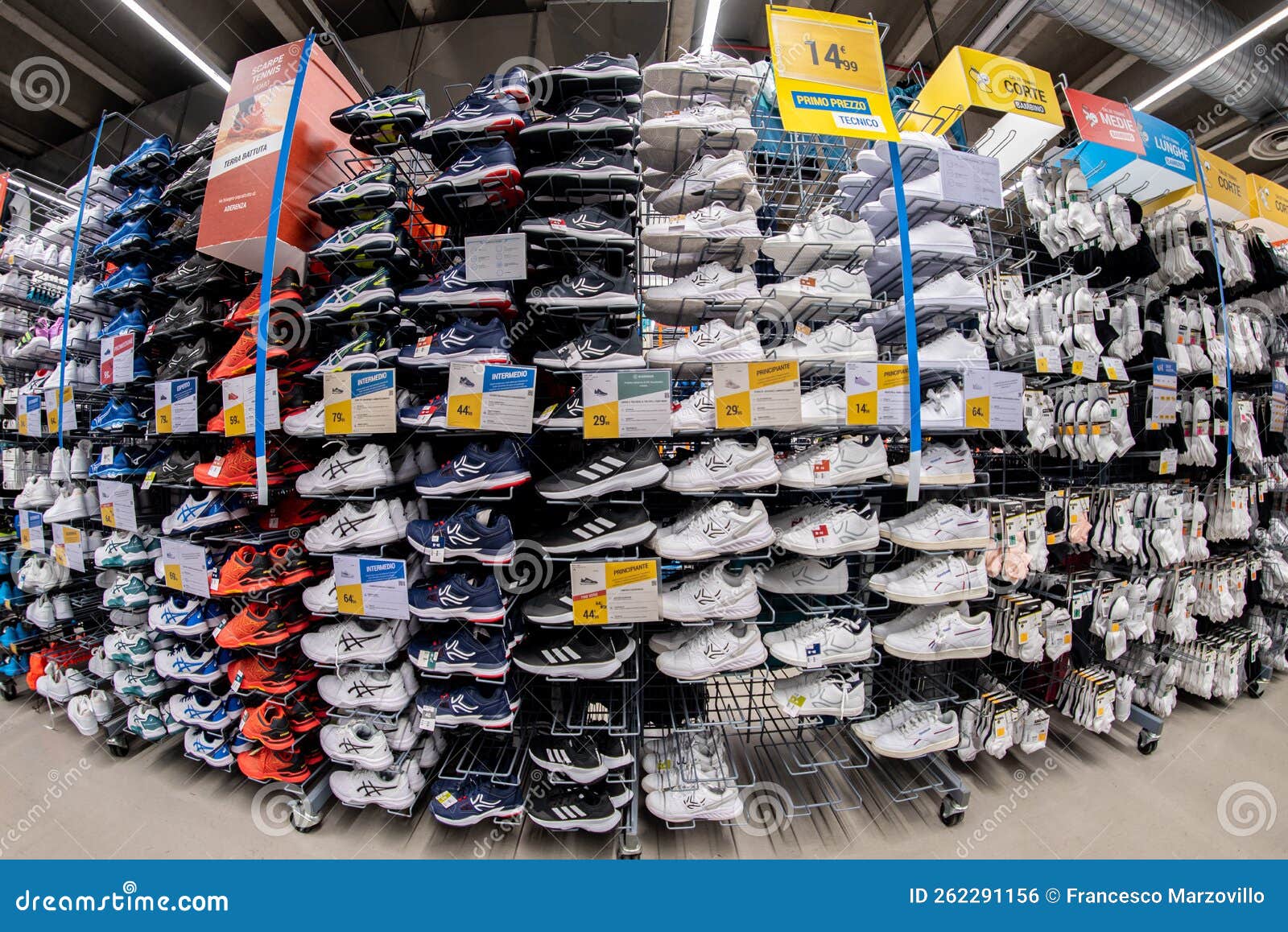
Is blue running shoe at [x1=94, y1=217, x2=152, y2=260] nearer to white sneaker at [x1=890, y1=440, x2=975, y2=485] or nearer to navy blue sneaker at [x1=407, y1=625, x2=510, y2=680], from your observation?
navy blue sneaker at [x1=407, y1=625, x2=510, y2=680]

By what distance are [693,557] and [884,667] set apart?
1.33 metres

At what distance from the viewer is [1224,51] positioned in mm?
4082

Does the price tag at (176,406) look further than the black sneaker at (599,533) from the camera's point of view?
Yes

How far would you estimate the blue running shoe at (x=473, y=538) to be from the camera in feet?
5.50

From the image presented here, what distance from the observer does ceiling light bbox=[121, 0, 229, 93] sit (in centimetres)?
374

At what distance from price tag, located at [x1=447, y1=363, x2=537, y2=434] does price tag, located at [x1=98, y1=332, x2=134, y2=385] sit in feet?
6.22

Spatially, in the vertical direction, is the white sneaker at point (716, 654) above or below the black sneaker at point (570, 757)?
above

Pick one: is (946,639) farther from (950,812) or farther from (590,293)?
(590,293)

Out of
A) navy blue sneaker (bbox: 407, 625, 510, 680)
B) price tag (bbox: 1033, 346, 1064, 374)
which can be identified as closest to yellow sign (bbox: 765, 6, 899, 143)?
price tag (bbox: 1033, 346, 1064, 374)

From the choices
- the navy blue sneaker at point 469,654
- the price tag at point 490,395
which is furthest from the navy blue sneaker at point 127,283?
the navy blue sneaker at point 469,654

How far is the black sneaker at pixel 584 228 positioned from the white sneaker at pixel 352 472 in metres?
1.01

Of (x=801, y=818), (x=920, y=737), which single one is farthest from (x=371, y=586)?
(x=920, y=737)
